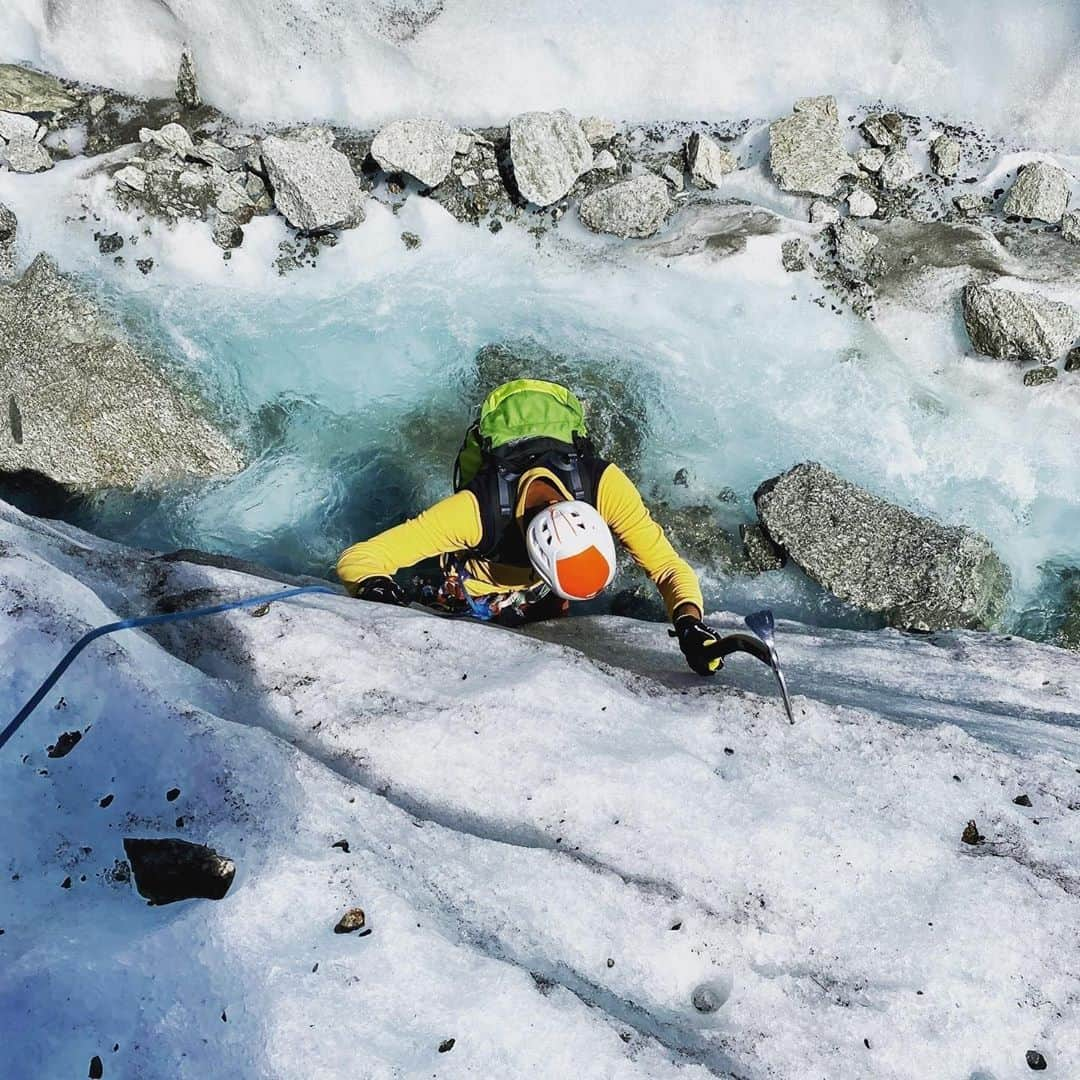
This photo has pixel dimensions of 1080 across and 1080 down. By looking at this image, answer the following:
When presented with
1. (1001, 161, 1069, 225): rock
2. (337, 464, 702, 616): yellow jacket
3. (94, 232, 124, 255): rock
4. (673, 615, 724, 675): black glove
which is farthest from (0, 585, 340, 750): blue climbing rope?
(1001, 161, 1069, 225): rock

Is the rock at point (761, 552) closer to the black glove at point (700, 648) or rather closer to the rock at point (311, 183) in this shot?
the black glove at point (700, 648)

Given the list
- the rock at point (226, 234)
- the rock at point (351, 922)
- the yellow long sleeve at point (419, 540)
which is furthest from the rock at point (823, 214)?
the rock at point (351, 922)

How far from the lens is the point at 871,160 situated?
23.6ft

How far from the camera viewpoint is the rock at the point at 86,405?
20.4 ft

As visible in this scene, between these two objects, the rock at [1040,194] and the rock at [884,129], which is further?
the rock at [884,129]

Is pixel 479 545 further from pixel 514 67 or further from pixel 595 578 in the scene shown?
pixel 514 67

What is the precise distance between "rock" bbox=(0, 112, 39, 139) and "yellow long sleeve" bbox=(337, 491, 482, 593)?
5.29 metres

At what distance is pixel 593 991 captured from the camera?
10.2ft

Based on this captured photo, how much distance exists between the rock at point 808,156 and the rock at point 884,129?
283 millimetres

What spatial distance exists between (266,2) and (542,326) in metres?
3.54

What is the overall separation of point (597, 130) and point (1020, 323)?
3.79 meters

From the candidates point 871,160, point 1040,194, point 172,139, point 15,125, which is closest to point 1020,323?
point 1040,194

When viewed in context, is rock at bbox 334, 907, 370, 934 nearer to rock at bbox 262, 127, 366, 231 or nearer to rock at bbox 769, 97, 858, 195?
rock at bbox 262, 127, 366, 231

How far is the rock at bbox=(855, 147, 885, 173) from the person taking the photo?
7180 mm
